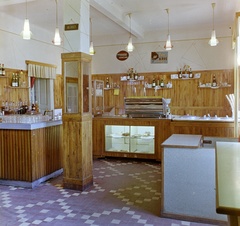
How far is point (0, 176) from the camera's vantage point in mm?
4965

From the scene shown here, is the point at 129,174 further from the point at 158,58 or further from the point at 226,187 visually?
the point at 158,58

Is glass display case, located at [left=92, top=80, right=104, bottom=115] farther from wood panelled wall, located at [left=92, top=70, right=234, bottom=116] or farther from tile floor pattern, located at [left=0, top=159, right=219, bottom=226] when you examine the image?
tile floor pattern, located at [left=0, top=159, right=219, bottom=226]

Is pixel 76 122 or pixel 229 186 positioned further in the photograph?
pixel 76 122

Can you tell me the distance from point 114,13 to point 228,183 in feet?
20.5

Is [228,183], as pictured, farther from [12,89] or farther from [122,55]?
[122,55]

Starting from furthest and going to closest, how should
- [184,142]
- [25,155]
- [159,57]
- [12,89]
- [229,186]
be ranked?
[159,57] → [12,89] → [25,155] → [184,142] → [229,186]

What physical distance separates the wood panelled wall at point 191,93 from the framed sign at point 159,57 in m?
0.43

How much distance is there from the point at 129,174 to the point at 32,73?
502cm

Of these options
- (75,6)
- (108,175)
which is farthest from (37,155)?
(75,6)

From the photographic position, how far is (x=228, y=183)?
4.13ft

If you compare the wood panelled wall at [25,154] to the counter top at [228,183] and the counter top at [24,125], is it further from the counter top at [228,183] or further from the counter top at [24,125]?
the counter top at [228,183]

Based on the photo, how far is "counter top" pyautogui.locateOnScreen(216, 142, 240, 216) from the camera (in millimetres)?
1012

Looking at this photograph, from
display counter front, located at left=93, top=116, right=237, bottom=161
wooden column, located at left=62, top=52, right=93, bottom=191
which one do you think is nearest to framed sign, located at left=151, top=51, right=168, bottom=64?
display counter front, located at left=93, top=116, right=237, bottom=161

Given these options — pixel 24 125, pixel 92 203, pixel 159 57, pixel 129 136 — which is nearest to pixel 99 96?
pixel 159 57
